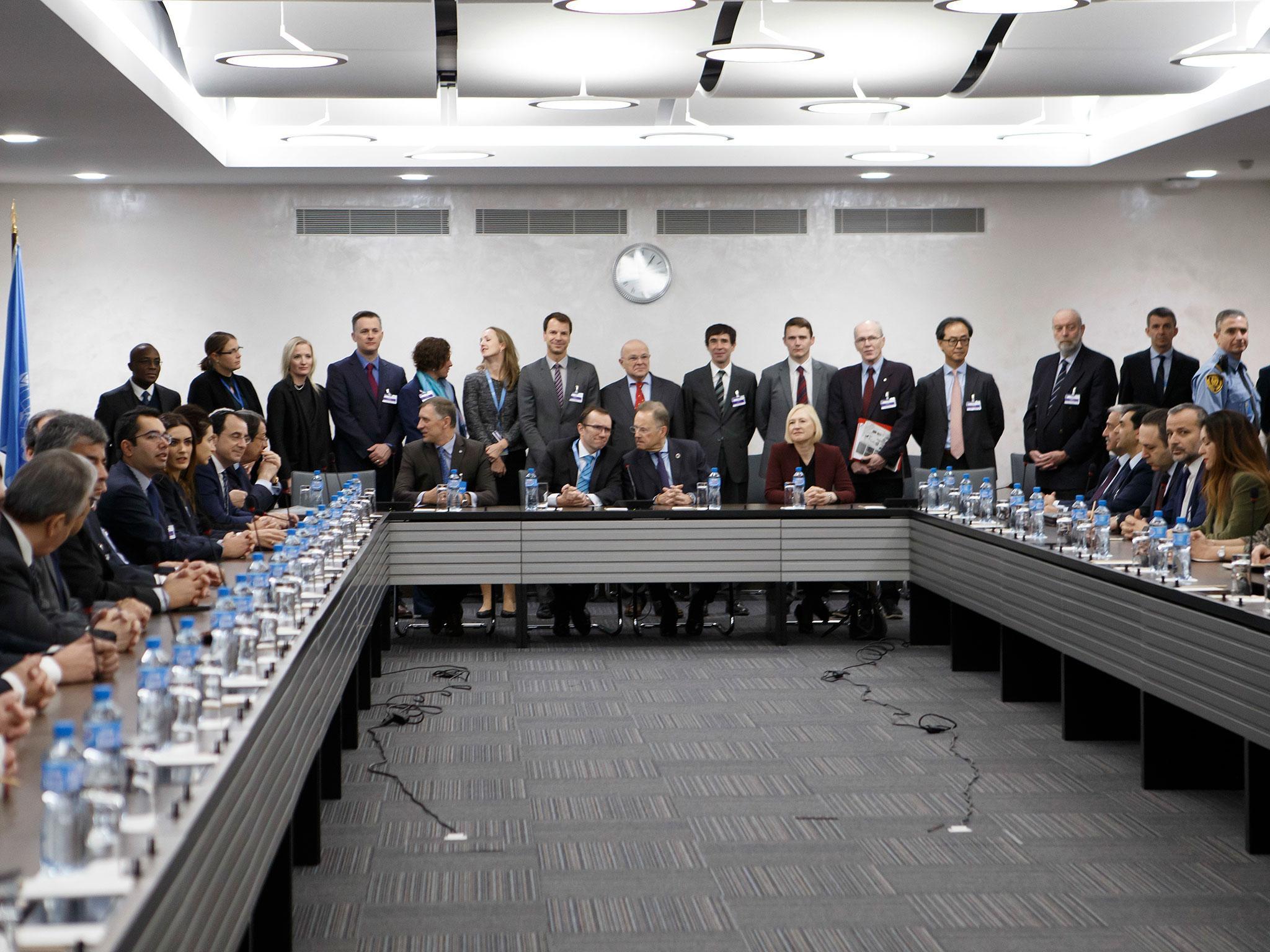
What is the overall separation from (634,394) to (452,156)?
2035mm

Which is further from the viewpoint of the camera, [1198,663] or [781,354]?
[781,354]

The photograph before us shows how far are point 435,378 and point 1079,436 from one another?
4212 mm

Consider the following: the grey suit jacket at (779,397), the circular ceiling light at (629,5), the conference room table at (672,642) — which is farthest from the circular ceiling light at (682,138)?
the circular ceiling light at (629,5)

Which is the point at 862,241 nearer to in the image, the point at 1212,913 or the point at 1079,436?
the point at 1079,436

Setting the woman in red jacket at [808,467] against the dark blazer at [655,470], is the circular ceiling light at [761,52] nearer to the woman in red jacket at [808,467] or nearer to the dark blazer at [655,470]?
the woman in red jacket at [808,467]

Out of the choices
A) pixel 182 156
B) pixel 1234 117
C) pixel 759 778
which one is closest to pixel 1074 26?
pixel 1234 117

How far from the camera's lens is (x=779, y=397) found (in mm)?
9352

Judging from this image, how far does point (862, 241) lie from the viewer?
1097 cm

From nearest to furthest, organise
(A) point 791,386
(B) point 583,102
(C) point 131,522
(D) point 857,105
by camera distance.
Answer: (C) point 131,522, (B) point 583,102, (D) point 857,105, (A) point 791,386

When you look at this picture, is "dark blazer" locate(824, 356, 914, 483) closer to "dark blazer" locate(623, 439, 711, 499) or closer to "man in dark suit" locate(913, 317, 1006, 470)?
"man in dark suit" locate(913, 317, 1006, 470)

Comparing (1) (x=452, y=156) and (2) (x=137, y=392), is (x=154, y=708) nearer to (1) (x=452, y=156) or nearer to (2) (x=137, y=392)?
(2) (x=137, y=392)

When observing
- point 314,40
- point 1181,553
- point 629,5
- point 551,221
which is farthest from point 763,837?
point 551,221

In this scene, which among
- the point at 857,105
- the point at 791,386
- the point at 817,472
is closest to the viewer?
the point at 857,105

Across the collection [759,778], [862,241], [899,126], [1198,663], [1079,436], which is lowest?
[759,778]
